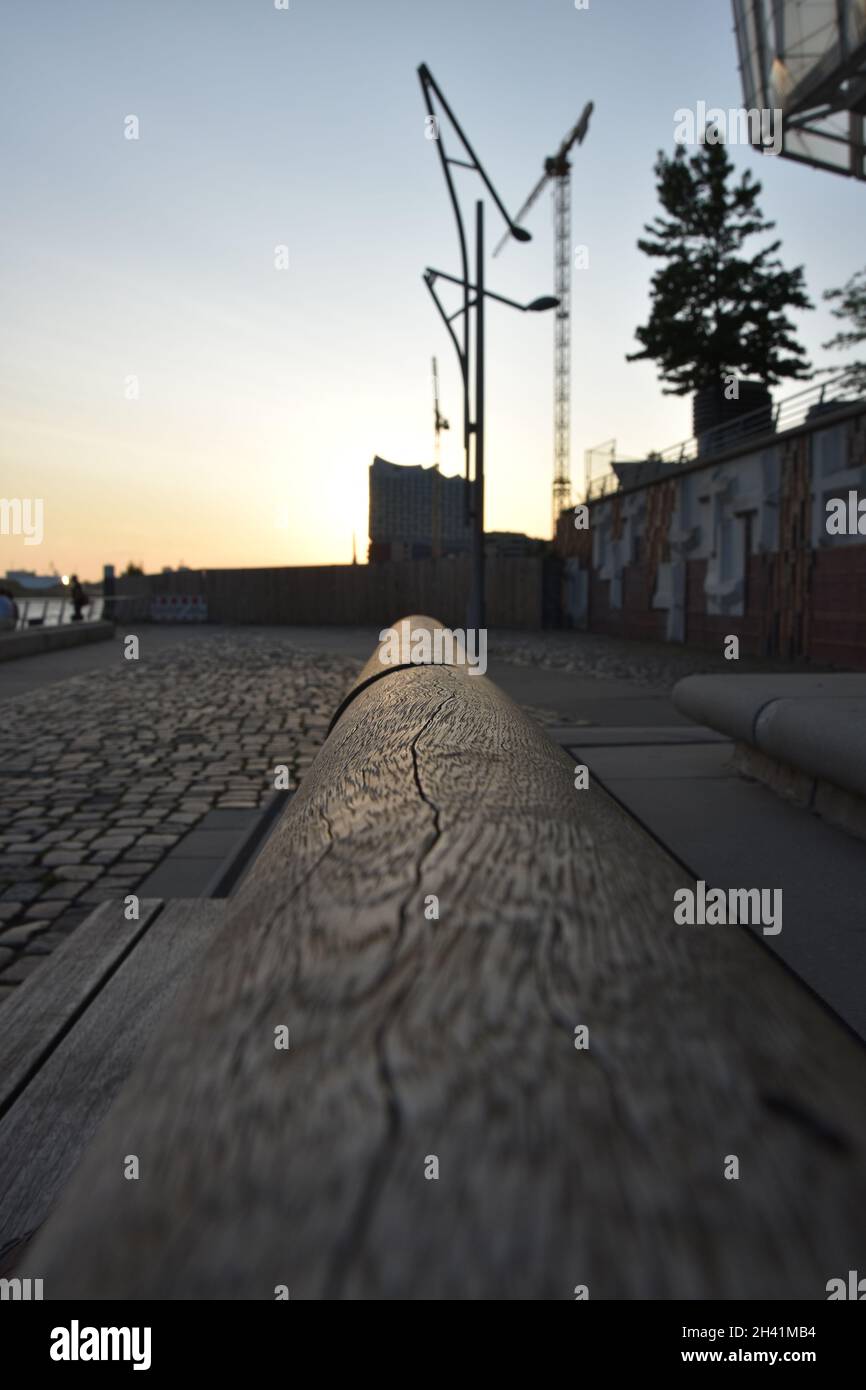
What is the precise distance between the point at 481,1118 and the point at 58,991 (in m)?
1.99

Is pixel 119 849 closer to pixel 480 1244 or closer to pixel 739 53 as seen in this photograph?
pixel 480 1244

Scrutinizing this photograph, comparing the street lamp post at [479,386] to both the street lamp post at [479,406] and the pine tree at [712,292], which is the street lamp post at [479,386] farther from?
the pine tree at [712,292]

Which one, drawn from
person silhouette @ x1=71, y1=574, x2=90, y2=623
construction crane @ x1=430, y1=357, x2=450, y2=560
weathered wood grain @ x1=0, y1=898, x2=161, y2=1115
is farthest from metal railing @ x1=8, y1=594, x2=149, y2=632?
weathered wood grain @ x1=0, y1=898, x2=161, y2=1115

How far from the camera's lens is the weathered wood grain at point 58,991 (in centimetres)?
192

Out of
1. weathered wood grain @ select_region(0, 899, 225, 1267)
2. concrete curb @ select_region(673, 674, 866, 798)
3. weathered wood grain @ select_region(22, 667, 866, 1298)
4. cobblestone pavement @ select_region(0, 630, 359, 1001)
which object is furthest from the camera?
cobblestone pavement @ select_region(0, 630, 359, 1001)

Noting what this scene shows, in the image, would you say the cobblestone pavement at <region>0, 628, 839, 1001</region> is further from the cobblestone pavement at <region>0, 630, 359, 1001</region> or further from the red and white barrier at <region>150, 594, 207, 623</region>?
the red and white barrier at <region>150, 594, 207, 623</region>

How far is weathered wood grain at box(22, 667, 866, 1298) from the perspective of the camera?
54cm

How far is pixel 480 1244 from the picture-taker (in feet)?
1.79

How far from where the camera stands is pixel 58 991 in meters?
2.29

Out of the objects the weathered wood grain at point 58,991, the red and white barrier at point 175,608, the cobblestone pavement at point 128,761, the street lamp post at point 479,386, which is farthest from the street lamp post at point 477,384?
the red and white barrier at point 175,608

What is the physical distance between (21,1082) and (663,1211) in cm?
167

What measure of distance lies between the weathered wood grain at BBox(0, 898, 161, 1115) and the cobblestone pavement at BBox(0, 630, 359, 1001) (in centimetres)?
69

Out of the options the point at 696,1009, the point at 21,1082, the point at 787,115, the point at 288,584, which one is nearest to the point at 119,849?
the point at 21,1082

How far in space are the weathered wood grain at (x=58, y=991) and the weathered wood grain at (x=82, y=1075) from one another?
2cm
